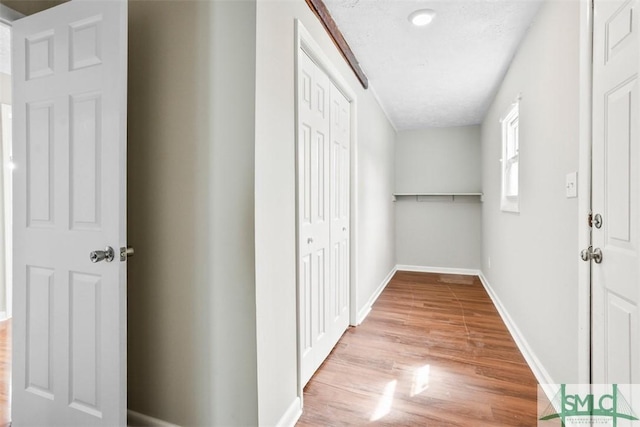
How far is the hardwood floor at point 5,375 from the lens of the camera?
1.62m

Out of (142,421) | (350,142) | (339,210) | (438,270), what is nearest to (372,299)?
(339,210)

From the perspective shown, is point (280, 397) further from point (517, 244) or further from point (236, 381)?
point (517, 244)

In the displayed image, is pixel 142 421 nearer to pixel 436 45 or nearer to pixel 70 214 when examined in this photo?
pixel 70 214

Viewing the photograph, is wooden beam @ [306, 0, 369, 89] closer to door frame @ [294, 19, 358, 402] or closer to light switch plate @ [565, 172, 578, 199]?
door frame @ [294, 19, 358, 402]

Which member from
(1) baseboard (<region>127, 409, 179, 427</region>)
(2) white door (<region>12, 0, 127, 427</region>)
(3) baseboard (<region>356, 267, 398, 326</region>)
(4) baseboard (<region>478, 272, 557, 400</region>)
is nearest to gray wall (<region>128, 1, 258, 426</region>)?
(1) baseboard (<region>127, 409, 179, 427</region>)

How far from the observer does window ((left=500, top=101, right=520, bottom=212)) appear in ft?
9.33

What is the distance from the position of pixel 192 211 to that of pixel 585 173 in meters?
1.71

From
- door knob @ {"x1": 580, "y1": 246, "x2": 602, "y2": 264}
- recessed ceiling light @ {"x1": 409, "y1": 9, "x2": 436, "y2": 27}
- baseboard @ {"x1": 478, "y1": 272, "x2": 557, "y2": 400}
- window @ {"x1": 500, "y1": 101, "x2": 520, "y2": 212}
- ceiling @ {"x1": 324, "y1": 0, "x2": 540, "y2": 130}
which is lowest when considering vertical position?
baseboard @ {"x1": 478, "y1": 272, "x2": 557, "y2": 400}

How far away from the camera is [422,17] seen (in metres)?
2.06

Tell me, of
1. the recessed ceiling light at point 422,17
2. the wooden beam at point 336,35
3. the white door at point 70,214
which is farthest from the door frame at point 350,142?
the white door at point 70,214

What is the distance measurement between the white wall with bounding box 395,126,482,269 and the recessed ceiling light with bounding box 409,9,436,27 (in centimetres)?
314

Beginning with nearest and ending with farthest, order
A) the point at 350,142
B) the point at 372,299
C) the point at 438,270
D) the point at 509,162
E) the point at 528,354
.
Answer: the point at 528,354
the point at 350,142
the point at 509,162
the point at 372,299
the point at 438,270

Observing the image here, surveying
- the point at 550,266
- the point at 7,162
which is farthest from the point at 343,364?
the point at 7,162

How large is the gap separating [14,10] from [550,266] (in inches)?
126
